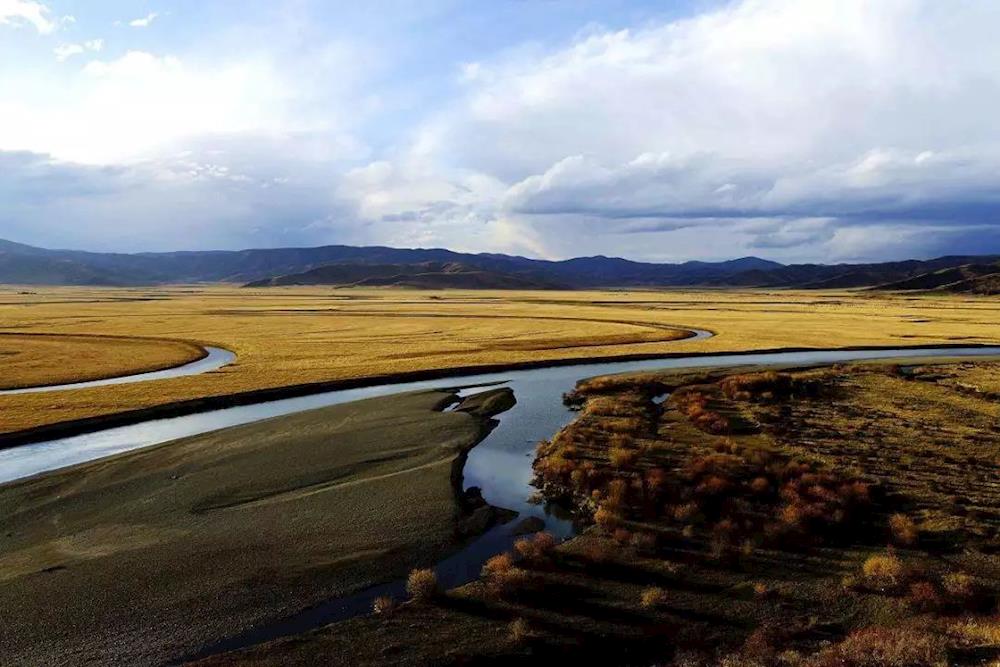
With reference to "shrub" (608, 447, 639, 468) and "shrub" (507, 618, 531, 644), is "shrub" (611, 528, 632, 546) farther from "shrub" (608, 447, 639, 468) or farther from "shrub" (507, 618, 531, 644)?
"shrub" (608, 447, 639, 468)

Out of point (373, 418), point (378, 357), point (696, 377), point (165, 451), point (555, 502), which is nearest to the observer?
point (555, 502)

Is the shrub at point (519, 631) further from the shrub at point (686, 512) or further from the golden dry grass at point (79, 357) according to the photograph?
the golden dry grass at point (79, 357)

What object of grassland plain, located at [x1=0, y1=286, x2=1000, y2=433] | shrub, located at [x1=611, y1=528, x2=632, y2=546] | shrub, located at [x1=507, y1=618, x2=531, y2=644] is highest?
grassland plain, located at [x1=0, y1=286, x2=1000, y2=433]

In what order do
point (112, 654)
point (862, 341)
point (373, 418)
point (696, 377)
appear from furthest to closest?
point (862, 341) < point (696, 377) < point (373, 418) < point (112, 654)

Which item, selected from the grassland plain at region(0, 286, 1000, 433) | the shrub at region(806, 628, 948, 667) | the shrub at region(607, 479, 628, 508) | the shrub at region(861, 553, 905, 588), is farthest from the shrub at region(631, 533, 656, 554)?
the grassland plain at region(0, 286, 1000, 433)

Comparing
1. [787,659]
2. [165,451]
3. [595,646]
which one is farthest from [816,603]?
[165,451]

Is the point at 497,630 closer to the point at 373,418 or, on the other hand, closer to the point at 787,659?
the point at 787,659
